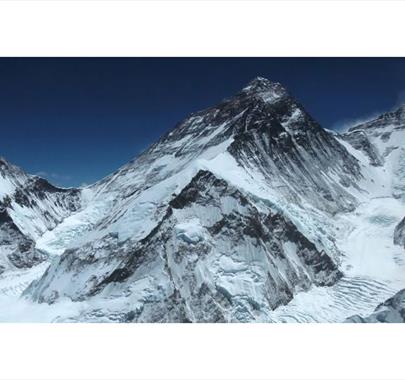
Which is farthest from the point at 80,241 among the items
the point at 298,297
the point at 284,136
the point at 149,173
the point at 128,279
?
the point at 284,136

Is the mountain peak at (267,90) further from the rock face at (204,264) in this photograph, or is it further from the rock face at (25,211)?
the rock face at (25,211)

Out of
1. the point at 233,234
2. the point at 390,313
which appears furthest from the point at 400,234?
the point at 390,313

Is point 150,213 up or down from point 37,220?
down

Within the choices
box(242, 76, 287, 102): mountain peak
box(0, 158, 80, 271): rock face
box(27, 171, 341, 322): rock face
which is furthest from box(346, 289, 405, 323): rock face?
box(0, 158, 80, 271): rock face

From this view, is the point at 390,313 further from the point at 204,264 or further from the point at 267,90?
the point at 267,90

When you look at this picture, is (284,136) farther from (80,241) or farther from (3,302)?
(3,302)

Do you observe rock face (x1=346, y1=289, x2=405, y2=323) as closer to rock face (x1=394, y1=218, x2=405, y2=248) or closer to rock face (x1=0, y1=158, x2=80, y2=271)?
rock face (x1=394, y1=218, x2=405, y2=248)
